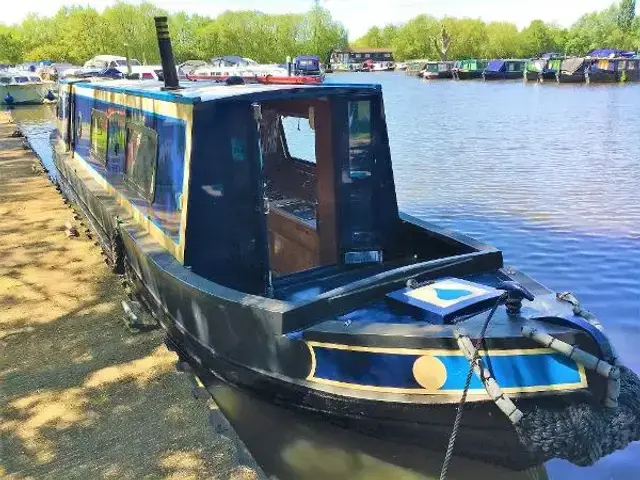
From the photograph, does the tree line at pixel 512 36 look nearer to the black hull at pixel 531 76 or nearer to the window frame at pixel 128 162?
the black hull at pixel 531 76

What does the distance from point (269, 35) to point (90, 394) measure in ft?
361

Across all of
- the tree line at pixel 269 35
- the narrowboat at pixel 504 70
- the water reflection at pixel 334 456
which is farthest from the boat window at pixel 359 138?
the tree line at pixel 269 35

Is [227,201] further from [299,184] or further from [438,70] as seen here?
[438,70]

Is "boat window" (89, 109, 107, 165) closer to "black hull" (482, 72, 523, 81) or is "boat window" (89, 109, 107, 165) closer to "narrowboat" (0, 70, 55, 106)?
"narrowboat" (0, 70, 55, 106)

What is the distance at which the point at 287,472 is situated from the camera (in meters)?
4.86

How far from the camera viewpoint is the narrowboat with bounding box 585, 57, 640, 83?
186 feet

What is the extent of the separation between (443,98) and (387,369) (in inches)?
1700

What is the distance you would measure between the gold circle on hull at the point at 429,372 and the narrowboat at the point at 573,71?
199 ft

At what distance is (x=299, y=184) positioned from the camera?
291 inches

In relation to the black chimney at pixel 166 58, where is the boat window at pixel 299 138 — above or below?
below

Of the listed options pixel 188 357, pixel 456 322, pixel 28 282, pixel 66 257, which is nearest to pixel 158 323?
pixel 188 357

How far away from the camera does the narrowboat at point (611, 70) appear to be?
56781 millimetres

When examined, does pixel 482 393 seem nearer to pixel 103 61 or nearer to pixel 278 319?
pixel 278 319

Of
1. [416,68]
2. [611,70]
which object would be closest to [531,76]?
[611,70]
